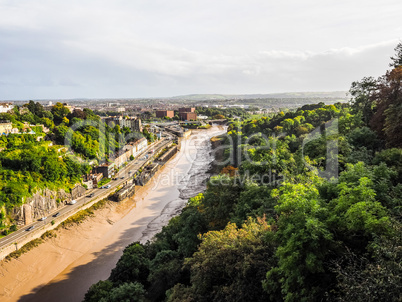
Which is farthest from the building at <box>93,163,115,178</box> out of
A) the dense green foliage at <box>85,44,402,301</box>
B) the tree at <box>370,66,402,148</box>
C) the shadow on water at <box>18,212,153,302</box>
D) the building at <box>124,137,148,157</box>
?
the tree at <box>370,66,402,148</box>

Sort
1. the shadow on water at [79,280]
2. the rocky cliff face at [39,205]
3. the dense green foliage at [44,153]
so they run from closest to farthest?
the shadow on water at [79,280] → the rocky cliff face at [39,205] → the dense green foliage at [44,153]

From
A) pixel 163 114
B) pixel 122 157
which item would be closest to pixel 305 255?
pixel 122 157

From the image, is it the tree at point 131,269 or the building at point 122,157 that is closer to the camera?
the tree at point 131,269

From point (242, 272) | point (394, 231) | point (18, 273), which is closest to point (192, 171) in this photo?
point (18, 273)

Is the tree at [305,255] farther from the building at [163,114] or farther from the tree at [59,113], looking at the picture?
the building at [163,114]

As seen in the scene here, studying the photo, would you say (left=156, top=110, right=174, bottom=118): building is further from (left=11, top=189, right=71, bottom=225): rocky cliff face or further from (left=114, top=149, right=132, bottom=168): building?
(left=11, top=189, right=71, bottom=225): rocky cliff face

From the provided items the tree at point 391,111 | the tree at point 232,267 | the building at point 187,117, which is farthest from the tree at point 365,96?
the building at point 187,117
